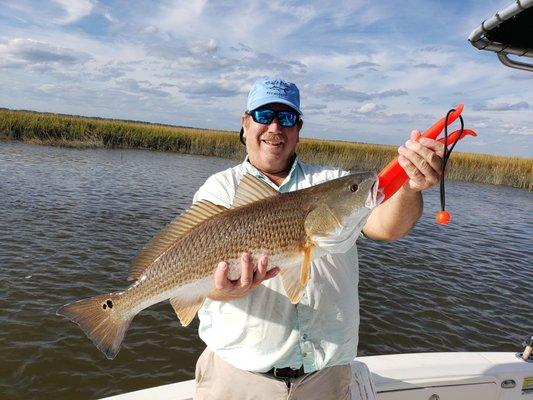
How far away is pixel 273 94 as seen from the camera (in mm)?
3170

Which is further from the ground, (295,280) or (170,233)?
(170,233)

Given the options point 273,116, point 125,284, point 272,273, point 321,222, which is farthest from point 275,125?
point 125,284

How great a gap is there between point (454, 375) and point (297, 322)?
2313 millimetres

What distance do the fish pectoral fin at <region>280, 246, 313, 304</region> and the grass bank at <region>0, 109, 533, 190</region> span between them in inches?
1168

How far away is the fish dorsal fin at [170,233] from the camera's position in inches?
110

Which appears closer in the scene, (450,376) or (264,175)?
(264,175)

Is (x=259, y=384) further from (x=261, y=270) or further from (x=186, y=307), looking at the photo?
(x=261, y=270)

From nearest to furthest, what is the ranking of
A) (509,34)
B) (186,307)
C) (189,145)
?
(186,307)
(509,34)
(189,145)

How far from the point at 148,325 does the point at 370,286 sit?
18.3 feet

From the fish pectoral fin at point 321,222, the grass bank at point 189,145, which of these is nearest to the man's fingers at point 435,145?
the fish pectoral fin at point 321,222

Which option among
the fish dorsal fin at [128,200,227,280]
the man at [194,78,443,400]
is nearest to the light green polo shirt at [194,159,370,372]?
the man at [194,78,443,400]

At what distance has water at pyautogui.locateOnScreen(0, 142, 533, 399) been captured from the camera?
260 inches

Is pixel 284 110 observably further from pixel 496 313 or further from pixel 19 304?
pixel 496 313

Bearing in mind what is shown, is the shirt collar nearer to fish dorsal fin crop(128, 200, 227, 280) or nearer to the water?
fish dorsal fin crop(128, 200, 227, 280)
